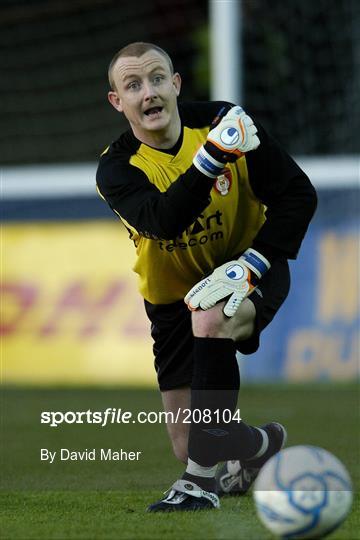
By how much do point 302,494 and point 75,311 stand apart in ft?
21.7

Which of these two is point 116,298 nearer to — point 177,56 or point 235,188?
point 177,56

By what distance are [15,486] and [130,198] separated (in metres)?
1.36

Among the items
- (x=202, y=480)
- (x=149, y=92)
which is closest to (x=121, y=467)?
(x=202, y=480)

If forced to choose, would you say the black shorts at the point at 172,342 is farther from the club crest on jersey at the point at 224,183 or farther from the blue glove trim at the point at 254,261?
the club crest on jersey at the point at 224,183

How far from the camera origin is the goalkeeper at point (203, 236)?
4105mm

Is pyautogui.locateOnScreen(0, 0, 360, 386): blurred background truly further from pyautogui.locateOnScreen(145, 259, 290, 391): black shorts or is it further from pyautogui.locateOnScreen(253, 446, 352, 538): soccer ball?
pyautogui.locateOnScreen(253, 446, 352, 538): soccer ball

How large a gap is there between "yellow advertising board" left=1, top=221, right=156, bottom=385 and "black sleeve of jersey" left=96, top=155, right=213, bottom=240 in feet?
17.4

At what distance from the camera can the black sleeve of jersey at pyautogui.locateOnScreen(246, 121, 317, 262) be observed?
4457 millimetres

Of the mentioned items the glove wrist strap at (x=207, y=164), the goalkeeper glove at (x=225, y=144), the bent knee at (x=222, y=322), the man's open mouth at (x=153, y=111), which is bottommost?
the bent knee at (x=222, y=322)

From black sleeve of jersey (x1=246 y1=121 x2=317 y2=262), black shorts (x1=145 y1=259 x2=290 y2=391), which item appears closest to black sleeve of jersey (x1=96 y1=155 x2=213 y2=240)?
black sleeve of jersey (x1=246 y1=121 x2=317 y2=262)

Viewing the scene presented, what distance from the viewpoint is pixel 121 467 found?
17.7 feet

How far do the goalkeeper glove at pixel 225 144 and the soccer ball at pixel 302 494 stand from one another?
41.7 inches

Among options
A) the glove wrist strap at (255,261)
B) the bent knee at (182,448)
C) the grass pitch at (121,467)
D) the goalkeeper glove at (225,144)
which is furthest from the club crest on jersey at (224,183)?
the grass pitch at (121,467)

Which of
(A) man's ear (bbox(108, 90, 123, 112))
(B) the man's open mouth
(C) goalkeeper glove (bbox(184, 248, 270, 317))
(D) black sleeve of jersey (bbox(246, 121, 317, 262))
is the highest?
(A) man's ear (bbox(108, 90, 123, 112))
